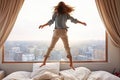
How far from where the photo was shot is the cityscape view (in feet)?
12.8

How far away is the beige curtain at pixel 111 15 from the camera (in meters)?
3.74

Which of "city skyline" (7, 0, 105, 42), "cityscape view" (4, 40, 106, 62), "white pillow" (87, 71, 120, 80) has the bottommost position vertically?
"white pillow" (87, 71, 120, 80)

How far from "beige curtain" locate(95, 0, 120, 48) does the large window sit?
0.72ft

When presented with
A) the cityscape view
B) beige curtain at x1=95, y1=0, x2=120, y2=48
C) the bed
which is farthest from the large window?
the bed

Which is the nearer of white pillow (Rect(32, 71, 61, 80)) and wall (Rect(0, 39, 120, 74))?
white pillow (Rect(32, 71, 61, 80))

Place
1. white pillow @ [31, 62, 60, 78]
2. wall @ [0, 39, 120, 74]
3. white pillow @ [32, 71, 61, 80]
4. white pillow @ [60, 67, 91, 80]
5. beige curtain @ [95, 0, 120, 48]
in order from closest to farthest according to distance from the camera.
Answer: white pillow @ [32, 71, 61, 80] < white pillow @ [60, 67, 91, 80] < white pillow @ [31, 62, 60, 78] < beige curtain @ [95, 0, 120, 48] < wall @ [0, 39, 120, 74]

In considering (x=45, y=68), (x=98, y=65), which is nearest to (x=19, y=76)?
(x=45, y=68)

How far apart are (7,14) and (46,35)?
2.70 feet

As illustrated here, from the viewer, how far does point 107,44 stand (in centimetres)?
405

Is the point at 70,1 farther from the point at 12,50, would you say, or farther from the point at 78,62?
the point at 12,50

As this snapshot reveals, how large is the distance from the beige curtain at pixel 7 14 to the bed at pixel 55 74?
0.72 metres

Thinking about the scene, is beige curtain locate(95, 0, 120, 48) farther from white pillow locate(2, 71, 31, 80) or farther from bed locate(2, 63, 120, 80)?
white pillow locate(2, 71, 31, 80)

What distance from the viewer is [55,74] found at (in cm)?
348

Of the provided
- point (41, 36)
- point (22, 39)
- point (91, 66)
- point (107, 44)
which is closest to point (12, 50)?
point (22, 39)
